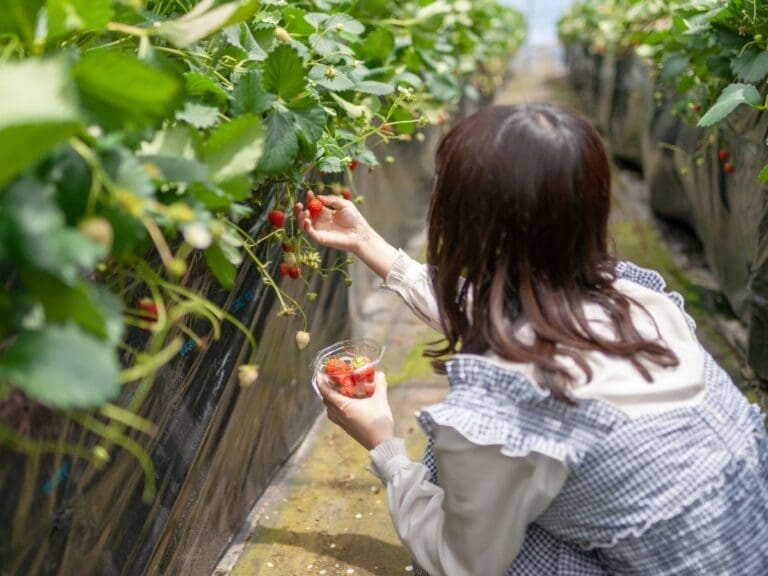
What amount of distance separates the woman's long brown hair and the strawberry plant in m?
0.24

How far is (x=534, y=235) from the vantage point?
0.96 metres

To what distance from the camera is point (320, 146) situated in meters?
1.37

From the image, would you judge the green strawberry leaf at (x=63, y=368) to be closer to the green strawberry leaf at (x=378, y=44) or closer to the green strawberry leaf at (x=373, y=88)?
the green strawberry leaf at (x=373, y=88)

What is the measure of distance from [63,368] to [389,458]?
0.63 metres

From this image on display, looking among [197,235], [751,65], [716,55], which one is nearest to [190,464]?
[197,235]

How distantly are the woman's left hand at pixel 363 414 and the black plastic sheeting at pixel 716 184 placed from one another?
95cm

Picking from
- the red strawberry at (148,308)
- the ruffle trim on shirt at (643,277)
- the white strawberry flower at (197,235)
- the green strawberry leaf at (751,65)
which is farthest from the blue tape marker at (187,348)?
the green strawberry leaf at (751,65)

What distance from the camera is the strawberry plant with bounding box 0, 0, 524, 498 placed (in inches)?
24.8

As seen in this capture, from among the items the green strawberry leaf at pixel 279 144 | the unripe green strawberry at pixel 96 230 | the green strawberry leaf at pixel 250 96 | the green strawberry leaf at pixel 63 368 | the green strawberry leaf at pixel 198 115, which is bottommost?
the green strawberry leaf at pixel 279 144

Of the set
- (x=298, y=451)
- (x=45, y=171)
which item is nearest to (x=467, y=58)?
(x=298, y=451)

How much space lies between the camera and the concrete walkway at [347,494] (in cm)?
156

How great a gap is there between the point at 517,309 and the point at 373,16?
143 cm

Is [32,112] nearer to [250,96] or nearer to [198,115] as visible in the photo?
[198,115]

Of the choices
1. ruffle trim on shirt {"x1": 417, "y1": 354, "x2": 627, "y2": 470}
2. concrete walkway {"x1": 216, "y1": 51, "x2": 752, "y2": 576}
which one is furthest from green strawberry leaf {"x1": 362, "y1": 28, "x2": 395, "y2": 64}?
ruffle trim on shirt {"x1": 417, "y1": 354, "x2": 627, "y2": 470}
